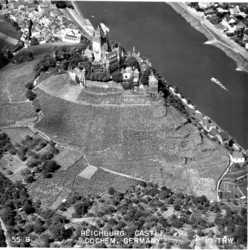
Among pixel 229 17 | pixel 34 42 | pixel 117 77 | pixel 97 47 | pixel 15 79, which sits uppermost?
pixel 97 47

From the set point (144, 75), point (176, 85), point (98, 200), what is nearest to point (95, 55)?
point (144, 75)

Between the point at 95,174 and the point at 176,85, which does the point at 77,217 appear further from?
the point at 176,85

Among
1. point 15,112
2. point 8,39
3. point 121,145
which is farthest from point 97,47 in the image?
point 8,39

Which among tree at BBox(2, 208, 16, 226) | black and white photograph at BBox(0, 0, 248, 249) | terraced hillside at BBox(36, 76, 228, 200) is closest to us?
black and white photograph at BBox(0, 0, 248, 249)

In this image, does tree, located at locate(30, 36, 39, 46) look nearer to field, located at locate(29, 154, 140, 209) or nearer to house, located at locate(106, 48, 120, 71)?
house, located at locate(106, 48, 120, 71)

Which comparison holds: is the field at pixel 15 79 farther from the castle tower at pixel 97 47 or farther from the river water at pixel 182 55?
the river water at pixel 182 55

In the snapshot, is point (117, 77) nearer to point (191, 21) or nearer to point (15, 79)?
point (15, 79)

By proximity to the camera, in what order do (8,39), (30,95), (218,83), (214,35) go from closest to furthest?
1. (30,95)
2. (218,83)
3. (8,39)
4. (214,35)

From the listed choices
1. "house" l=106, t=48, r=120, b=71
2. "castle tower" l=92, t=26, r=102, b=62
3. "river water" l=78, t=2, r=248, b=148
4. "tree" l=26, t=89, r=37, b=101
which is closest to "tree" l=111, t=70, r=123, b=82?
"house" l=106, t=48, r=120, b=71
